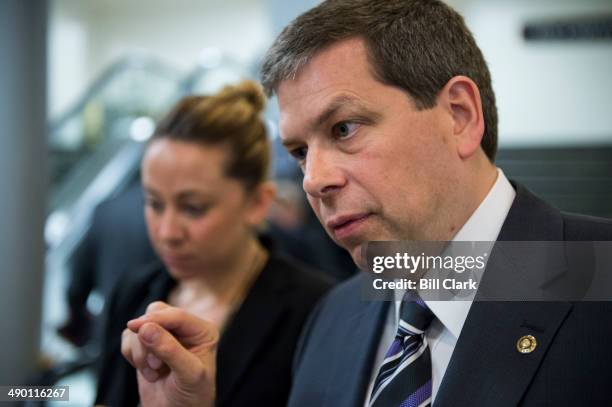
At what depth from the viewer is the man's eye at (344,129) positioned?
3.85 feet

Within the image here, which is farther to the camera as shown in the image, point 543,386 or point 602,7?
point 602,7

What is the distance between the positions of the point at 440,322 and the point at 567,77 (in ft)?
16.8

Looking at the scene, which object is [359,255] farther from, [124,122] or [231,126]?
[124,122]

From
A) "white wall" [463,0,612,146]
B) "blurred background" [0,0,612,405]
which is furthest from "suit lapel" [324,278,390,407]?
"white wall" [463,0,612,146]

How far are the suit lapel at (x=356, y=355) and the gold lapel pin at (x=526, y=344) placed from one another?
1.21 feet

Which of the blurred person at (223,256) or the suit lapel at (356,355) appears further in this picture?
the blurred person at (223,256)

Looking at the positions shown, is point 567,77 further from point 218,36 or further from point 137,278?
point 218,36

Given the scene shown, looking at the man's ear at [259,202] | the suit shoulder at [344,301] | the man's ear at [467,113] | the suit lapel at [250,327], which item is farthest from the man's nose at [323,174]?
the man's ear at [259,202]

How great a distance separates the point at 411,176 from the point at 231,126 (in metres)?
1.00

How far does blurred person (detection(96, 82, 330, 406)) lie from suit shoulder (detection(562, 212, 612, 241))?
37.0 inches

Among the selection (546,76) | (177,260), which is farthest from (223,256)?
(546,76)

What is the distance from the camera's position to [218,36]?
44.9 ft

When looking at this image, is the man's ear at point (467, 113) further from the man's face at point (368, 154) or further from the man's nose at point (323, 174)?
the man's nose at point (323, 174)

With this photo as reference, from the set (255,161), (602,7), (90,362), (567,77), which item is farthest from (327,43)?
(602,7)
